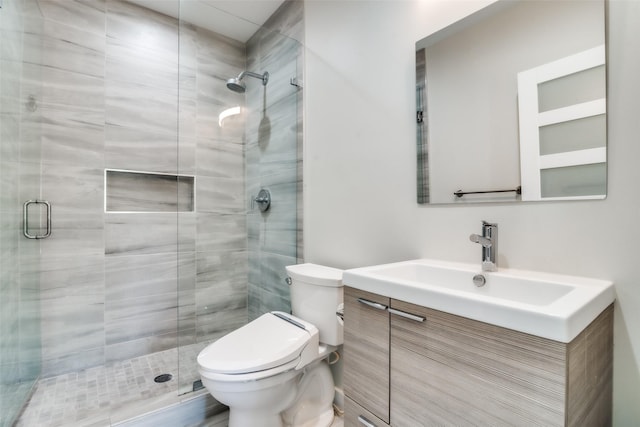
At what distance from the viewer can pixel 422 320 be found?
2.77ft

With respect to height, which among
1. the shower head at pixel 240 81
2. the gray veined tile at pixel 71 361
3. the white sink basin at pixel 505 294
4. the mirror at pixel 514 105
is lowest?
the gray veined tile at pixel 71 361

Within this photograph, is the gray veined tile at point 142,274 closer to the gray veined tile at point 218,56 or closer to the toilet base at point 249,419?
the toilet base at point 249,419

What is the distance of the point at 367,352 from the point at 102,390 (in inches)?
66.4

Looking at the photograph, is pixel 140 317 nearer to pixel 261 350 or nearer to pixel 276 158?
pixel 261 350

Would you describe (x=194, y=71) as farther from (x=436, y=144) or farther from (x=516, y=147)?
(x=516, y=147)

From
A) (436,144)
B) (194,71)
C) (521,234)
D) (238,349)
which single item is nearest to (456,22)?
(436,144)

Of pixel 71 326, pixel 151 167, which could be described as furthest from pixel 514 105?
pixel 71 326

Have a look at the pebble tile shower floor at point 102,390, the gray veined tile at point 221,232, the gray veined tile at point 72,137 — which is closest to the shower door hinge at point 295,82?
the gray veined tile at point 221,232

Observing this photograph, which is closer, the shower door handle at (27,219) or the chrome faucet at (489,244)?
the chrome faucet at (489,244)

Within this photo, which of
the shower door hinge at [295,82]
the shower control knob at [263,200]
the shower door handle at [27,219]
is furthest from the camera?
the shower control knob at [263,200]

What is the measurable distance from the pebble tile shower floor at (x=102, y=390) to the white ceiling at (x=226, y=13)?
220 cm

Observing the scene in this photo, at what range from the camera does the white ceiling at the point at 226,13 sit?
210 cm

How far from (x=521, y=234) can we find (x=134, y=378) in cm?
224

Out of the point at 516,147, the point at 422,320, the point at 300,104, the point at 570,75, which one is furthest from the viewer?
the point at 300,104
